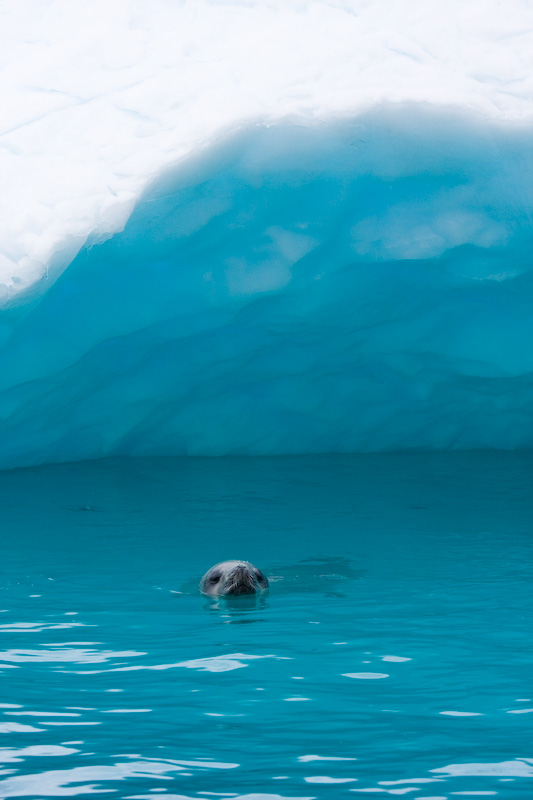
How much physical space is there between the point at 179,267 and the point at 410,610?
13.7 ft

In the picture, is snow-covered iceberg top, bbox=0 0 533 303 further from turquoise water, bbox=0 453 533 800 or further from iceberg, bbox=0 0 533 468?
turquoise water, bbox=0 453 533 800

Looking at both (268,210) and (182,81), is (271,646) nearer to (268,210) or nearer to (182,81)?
(268,210)

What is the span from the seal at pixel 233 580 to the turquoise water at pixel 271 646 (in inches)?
4.9

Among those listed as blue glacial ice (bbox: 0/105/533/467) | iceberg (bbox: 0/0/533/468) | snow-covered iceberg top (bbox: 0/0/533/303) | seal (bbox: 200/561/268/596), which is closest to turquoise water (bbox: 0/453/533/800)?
seal (bbox: 200/561/268/596)

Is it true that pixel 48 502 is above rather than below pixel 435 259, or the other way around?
below

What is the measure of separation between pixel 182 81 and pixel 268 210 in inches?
50.2

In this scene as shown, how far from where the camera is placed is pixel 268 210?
7.59 meters

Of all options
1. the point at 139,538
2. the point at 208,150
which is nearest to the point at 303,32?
the point at 208,150

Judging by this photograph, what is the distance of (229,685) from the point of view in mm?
3615

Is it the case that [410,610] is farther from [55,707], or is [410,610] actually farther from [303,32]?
[303,32]

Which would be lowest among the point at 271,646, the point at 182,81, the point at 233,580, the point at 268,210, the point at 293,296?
the point at 271,646

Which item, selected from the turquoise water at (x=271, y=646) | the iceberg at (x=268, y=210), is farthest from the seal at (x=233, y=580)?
the iceberg at (x=268, y=210)

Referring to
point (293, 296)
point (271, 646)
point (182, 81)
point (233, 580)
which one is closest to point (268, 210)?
point (293, 296)

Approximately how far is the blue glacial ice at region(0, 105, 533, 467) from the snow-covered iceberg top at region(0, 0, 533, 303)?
0.64 ft
